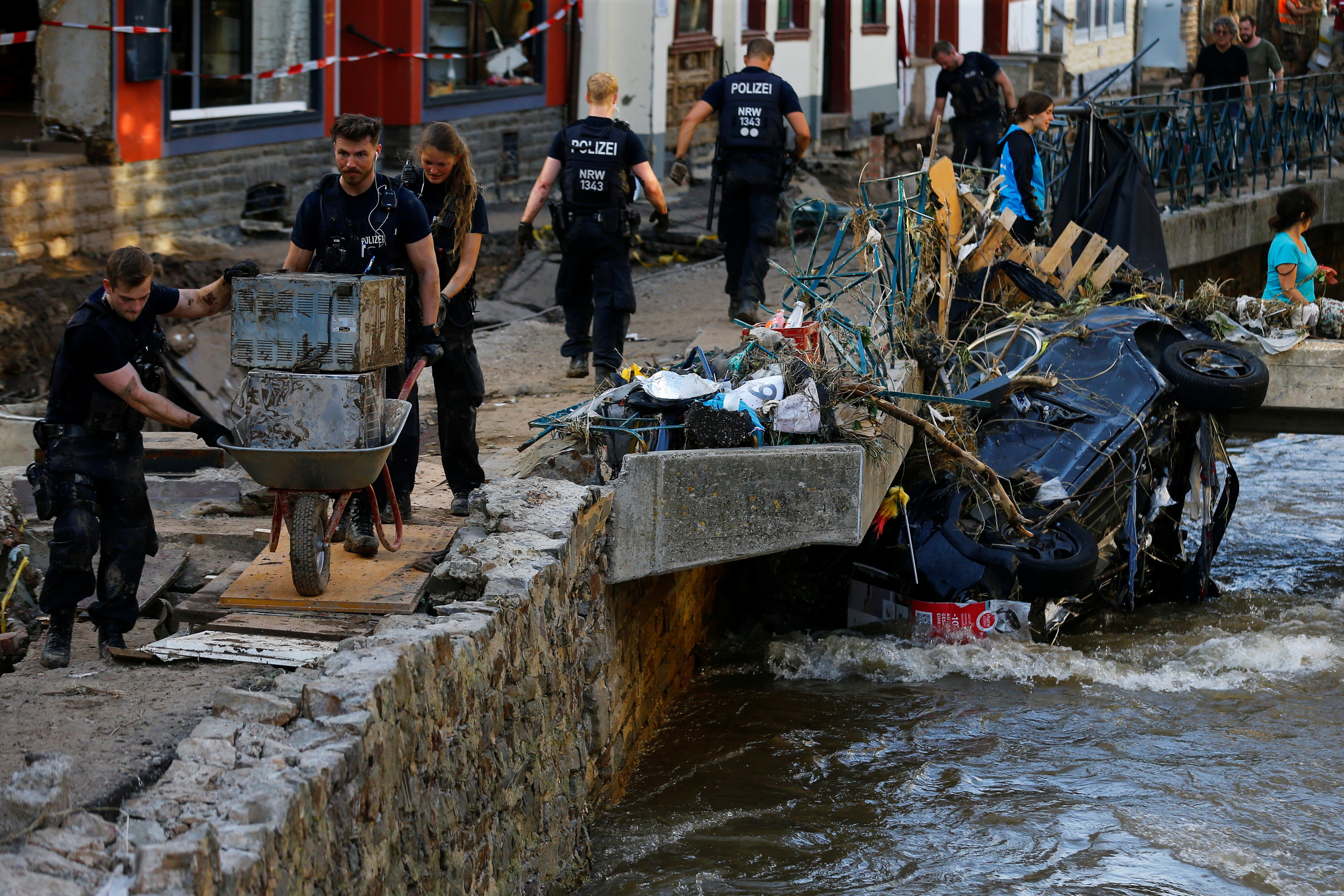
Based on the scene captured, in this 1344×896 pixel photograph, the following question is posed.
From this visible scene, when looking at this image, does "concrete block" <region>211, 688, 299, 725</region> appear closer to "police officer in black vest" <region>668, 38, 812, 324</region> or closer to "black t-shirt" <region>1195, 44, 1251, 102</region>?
"police officer in black vest" <region>668, 38, 812, 324</region>

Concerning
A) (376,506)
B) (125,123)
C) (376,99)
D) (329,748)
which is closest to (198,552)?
(376,506)

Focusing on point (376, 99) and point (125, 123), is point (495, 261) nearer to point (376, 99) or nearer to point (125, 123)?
point (376, 99)

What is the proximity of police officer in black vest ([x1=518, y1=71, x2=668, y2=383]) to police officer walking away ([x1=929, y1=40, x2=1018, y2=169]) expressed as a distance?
19.0 ft

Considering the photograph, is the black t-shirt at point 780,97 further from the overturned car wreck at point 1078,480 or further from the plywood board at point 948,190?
the overturned car wreck at point 1078,480

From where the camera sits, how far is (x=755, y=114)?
1019 centimetres

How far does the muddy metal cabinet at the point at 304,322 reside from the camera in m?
5.12

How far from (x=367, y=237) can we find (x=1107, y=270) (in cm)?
572

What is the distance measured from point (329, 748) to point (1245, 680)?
5666 millimetres

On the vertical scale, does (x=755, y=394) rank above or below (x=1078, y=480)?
above

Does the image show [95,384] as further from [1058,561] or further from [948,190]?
[948,190]

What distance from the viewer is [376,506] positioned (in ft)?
18.2

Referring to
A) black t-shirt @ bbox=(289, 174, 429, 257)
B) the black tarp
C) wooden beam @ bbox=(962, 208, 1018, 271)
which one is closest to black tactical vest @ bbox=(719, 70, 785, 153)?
wooden beam @ bbox=(962, 208, 1018, 271)

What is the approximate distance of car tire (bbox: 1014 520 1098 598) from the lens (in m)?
7.35

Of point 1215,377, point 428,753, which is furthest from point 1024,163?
point 428,753
